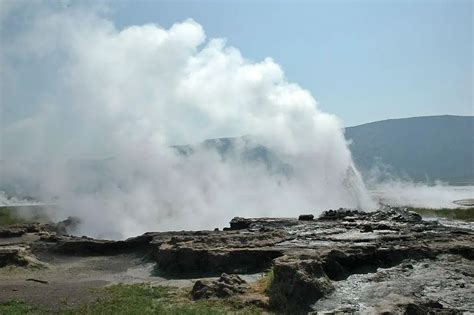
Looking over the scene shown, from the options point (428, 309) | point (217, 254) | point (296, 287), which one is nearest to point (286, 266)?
point (296, 287)

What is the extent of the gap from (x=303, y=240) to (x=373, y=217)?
12697 mm

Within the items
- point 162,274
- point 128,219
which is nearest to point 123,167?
point 128,219

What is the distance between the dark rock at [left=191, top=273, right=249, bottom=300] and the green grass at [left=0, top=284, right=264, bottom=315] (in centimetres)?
48

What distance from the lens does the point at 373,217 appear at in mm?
38688

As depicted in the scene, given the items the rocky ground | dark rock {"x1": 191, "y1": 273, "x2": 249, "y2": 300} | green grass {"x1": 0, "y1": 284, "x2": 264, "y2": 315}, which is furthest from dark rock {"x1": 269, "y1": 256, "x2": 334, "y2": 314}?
dark rock {"x1": 191, "y1": 273, "x2": 249, "y2": 300}

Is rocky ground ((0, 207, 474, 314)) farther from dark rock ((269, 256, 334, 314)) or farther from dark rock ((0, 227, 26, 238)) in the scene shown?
dark rock ((0, 227, 26, 238))

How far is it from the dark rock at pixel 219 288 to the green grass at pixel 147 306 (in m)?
0.48

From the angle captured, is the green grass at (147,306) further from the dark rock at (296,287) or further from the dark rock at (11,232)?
the dark rock at (11,232)

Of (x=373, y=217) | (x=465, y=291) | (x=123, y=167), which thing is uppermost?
(x=123, y=167)

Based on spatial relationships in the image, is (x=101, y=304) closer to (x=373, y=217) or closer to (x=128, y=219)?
(x=373, y=217)

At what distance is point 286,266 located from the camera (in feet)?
57.3

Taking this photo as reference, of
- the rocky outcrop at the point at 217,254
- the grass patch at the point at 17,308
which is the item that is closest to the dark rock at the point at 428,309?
the rocky outcrop at the point at 217,254

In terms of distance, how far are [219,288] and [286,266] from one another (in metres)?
2.76

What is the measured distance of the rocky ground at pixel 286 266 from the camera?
16578 millimetres
